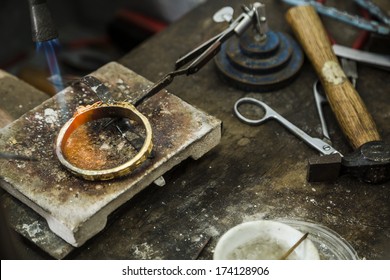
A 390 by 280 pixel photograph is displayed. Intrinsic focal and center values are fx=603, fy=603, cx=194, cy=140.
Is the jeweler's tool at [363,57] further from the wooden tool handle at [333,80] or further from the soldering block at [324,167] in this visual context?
the soldering block at [324,167]

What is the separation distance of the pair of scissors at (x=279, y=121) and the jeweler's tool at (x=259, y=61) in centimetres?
7

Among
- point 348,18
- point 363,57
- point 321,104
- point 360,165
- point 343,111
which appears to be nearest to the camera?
point 360,165

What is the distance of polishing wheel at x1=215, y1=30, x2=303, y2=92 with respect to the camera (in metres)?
1.98

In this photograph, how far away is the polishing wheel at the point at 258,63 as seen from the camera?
6.49 ft

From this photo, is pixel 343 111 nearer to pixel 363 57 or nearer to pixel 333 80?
pixel 333 80

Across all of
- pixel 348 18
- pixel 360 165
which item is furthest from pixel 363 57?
pixel 360 165

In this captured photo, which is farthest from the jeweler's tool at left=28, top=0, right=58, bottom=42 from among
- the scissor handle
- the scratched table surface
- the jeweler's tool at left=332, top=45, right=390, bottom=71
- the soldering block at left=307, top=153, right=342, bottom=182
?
the jeweler's tool at left=332, top=45, right=390, bottom=71

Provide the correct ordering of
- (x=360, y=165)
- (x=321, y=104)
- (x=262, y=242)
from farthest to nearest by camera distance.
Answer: (x=321, y=104)
(x=360, y=165)
(x=262, y=242)

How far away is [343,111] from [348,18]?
1.63 feet

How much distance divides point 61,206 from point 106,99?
1.16 ft

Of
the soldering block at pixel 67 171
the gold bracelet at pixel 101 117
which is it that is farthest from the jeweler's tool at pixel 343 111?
the gold bracelet at pixel 101 117

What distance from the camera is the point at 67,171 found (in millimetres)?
1570

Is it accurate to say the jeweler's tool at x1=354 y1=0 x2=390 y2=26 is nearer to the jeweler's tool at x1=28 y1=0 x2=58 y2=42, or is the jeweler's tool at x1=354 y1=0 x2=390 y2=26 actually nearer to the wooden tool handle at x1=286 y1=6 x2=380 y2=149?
the wooden tool handle at x1=286 y1=6 x2=380 y2=149

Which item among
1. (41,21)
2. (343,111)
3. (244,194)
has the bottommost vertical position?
(244,194)
